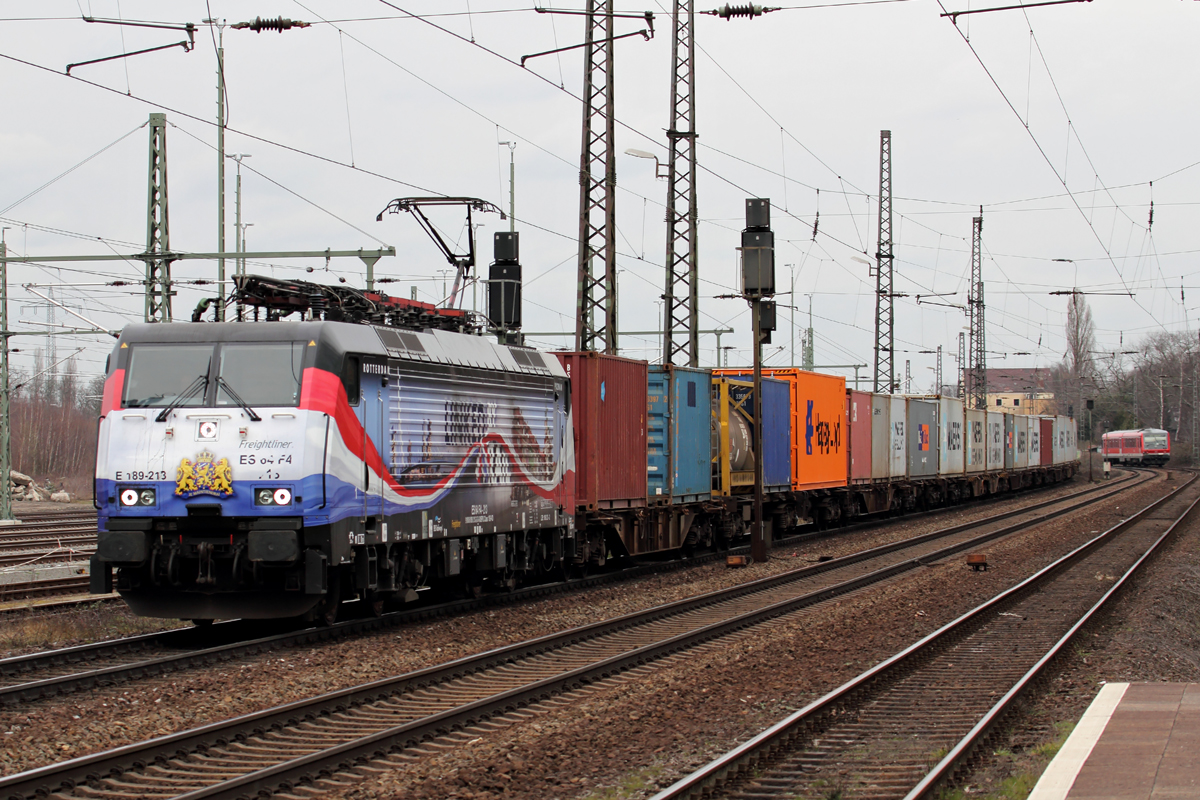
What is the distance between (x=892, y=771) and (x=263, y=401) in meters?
7.14

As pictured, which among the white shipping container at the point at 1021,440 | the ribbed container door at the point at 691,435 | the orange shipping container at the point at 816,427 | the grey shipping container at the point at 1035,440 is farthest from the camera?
the grey shipping container at the point at 1035,440

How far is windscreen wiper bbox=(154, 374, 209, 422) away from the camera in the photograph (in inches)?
480

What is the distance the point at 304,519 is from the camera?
1197 centimetres

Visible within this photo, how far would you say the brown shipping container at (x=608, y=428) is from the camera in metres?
18.5

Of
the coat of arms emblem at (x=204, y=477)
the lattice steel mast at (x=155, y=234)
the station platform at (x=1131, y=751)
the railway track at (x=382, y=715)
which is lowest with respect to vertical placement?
the railway track at (x=382, y=715)

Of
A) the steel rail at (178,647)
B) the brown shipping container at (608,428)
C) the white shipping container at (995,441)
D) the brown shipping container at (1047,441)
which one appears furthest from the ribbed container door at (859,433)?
the brown shipping container at (1047,441)

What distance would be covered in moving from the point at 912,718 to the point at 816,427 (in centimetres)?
1901

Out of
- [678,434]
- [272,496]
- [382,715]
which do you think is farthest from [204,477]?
[678,434]

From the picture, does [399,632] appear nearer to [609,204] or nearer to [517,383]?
[517,383]

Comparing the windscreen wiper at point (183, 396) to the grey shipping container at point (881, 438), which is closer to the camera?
the windscreen wiper at point (183, 396)

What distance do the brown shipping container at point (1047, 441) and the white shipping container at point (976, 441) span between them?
14.8 metres

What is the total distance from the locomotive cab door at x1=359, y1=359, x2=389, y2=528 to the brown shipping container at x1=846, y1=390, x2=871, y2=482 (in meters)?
19.5

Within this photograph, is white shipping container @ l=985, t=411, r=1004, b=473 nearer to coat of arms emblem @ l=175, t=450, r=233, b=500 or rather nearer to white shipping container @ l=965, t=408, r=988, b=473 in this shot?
white shipping container @ l=965, t=408, r=988, b=473

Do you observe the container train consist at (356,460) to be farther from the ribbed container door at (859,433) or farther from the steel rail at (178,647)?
the ribbed container door at (859,433)
